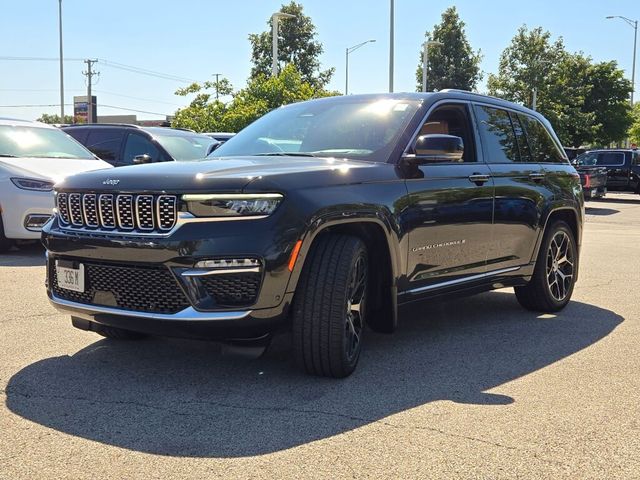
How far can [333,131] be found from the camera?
4.95 m

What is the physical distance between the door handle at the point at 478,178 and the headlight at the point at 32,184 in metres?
5.35

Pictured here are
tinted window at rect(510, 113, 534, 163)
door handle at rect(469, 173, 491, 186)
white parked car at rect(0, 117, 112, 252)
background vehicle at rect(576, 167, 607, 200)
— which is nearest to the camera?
door handle at rect(469, 173, 491, 186)

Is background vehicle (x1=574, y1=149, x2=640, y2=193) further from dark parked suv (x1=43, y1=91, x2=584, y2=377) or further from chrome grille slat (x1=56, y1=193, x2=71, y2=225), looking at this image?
chrome grille slat (x1=56, y1=193, x2=71, y2=225)

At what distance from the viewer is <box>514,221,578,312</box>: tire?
6.07 meters

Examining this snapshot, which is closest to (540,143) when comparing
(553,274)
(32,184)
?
(553,274)

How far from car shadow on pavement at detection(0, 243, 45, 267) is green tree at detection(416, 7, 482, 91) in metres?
61.0

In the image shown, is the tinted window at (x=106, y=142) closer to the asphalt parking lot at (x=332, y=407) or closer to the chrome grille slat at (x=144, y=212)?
the asphalt parking lot at (x=332, y=407)

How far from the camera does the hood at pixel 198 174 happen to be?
3670 mm

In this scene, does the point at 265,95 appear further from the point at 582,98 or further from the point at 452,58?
the point at 452,58

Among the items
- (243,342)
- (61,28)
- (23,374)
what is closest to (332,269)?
(243,342)

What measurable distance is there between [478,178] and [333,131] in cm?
111

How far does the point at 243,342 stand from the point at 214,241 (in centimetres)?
56

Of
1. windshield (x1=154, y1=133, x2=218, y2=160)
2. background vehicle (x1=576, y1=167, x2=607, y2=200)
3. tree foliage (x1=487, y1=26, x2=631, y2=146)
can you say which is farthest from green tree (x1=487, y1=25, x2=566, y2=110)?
windshield (x1=154, y1=133, x2=218, y2=160)

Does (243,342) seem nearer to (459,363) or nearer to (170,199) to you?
(170,199)
